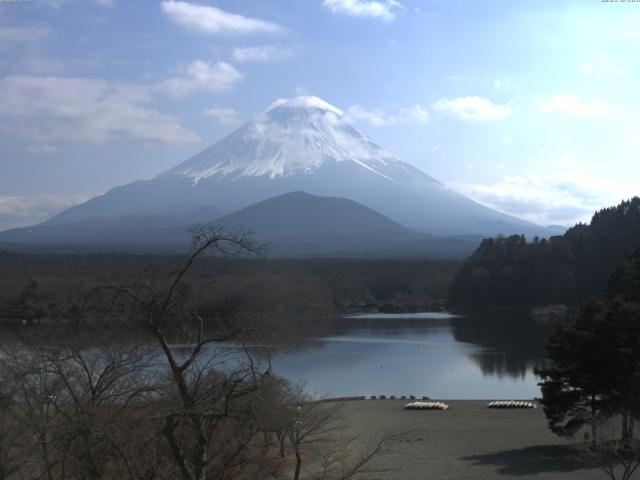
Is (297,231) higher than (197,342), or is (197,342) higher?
(297,231)

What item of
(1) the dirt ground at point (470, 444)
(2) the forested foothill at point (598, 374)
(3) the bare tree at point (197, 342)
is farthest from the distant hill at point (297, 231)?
(3) the bare tree at point (197, 342)

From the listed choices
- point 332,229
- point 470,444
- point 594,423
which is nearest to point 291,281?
point 470,444

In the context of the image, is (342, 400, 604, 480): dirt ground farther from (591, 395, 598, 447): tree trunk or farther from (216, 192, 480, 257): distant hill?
(216, 192, 480, 257): distant hill

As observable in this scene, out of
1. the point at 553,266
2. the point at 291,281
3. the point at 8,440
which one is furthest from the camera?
the point at 553,266

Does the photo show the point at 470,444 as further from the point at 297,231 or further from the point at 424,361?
the point at 297,231

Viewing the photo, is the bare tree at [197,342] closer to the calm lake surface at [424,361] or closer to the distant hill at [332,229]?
the calm lake surface at [424,361]

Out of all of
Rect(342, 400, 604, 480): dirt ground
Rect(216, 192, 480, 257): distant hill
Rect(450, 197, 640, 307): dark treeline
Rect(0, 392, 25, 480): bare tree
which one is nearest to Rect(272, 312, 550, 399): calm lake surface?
Rect(342, 400, 604, 480): dirt ground
